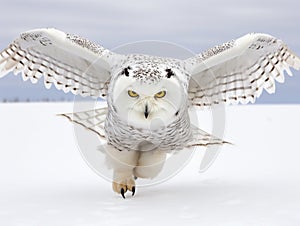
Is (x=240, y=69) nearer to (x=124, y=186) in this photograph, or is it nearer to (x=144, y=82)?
(x=124, y=186)

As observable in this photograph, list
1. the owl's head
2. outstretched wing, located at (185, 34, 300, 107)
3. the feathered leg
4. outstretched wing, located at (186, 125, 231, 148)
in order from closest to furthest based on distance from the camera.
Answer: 1. the owl's head
2. outstretched wing, located at (185, 34, 300, 107)
3. the feathered leg
4. outstretched wing, located at (186, 125, 231, 148)

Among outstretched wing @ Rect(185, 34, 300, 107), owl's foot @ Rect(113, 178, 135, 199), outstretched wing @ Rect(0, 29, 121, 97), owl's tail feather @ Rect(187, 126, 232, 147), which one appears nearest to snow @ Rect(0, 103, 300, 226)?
owl's foot @ Rect(113, 178, 135, 199)

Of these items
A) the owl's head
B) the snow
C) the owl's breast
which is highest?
the owl's head

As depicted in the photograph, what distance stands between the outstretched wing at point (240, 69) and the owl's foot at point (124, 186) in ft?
3.98

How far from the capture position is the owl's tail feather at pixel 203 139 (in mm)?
6812

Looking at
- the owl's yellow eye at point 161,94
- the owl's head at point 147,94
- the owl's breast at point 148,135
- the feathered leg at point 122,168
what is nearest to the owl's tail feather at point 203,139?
the owl's breast at point 148,135

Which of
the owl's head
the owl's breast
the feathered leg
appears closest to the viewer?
the owl's head

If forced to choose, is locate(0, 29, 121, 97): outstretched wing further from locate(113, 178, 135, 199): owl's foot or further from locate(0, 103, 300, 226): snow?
locate(0, 103, 300, 226): snow

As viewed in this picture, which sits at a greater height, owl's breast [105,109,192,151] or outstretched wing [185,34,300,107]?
outstretched wing [185,34,300,107]

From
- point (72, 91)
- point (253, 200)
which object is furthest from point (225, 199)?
point (72, 91)

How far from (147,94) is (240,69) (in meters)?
2.08

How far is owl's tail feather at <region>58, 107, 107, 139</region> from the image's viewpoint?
6859mm

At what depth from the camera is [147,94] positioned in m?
5.26

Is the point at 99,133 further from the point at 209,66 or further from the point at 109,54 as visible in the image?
the point at 209,66
